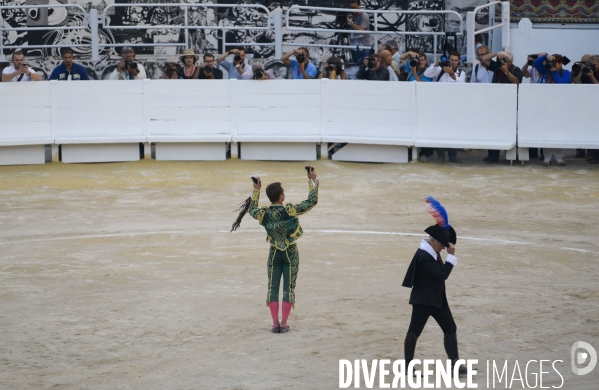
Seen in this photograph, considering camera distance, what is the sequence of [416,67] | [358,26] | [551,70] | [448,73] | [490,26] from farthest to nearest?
[490,26], [358,26], [416,67], [448,73], [551,70]

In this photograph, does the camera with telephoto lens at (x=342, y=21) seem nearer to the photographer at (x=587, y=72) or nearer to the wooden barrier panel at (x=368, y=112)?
the wooden barrier panel at (x=368, y=112)

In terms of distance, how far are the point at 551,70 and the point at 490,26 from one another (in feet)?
14.4

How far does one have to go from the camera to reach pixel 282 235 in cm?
918

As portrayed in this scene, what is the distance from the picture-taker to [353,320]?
966cm

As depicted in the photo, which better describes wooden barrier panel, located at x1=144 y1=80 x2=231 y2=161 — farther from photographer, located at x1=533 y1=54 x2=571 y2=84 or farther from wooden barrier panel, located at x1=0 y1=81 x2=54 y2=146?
photographer, located at x1=533 y1=54 x2=571 y2=84

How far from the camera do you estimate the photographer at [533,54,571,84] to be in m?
18.6

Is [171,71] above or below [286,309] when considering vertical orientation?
above

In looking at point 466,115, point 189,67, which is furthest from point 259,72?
point 466,115

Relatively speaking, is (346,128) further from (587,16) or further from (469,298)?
(469,298)

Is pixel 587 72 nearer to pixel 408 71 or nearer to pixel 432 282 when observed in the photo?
pixel 408 71

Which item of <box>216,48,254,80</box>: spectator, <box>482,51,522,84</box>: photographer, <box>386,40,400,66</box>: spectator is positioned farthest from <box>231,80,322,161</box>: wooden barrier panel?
<box>482,51,522,84</box>: photographer

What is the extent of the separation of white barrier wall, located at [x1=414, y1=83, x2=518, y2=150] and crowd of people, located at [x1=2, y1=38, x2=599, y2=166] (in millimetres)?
339

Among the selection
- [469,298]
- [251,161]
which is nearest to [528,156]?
[251,161]

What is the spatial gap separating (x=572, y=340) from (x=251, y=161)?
35.1 ft
